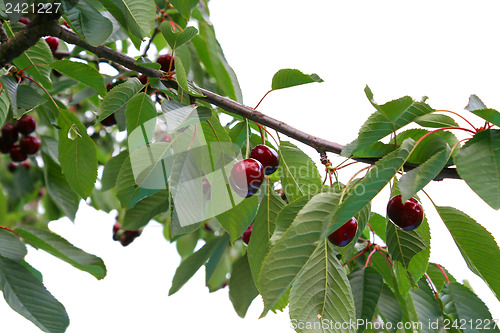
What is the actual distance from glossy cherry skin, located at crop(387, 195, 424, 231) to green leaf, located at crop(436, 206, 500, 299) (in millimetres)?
79

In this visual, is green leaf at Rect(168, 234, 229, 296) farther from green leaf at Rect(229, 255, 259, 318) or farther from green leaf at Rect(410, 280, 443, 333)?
green leaf at Rect(410, 280, 443, 333)

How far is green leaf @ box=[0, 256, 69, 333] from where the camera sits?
1103mm

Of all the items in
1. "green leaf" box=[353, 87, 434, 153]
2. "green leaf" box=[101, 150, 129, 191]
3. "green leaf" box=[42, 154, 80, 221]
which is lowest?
"green leaf" box=[353, 87, 434, 153]

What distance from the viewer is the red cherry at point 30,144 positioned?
2121 mm

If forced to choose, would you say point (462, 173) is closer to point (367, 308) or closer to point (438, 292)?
point (367, 308)

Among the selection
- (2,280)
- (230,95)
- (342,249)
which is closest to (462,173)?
(342,249)

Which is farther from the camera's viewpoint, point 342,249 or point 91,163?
point 91,163

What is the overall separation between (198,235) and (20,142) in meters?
0.97

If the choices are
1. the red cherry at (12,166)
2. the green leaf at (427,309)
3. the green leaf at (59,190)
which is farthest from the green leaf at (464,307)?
the red cherry at (12,166)

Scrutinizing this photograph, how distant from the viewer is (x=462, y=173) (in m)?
0.66

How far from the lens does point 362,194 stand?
0.64m

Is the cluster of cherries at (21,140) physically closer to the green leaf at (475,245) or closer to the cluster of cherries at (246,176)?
the cluster of cherries at (246,176)

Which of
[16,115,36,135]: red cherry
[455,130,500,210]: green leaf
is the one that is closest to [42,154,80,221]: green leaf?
[16,115,36,135]: red cherry

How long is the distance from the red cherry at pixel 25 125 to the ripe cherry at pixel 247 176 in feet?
4.93
